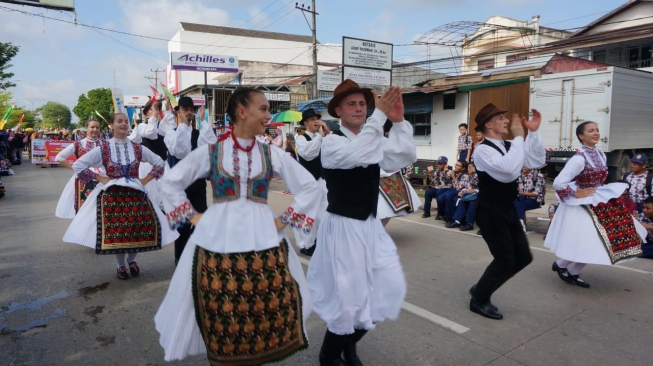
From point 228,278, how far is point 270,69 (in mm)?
43689

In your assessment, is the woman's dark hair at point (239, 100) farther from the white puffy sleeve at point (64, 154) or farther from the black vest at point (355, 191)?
the white puffy sleeve at point (64, 154)

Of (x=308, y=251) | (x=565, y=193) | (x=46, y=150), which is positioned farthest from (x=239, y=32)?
(x=565, y=193)

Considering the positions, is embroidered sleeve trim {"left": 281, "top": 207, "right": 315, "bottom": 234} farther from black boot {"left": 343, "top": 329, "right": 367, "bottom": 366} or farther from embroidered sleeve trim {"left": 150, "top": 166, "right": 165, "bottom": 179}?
embroidered sleeve trim {"left": 150, "top": 166, "right": 165, "bottom": 179}

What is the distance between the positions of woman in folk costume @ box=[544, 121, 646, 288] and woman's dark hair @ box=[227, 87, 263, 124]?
3.54 meters


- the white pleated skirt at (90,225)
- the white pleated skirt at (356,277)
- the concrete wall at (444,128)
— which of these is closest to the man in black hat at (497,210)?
the white pleated skirt at (356,277)

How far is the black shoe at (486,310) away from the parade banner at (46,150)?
2034 centimetres

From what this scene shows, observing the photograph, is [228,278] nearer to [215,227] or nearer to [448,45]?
[215,227]

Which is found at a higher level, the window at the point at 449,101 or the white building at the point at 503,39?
the white building at the point at 503,39

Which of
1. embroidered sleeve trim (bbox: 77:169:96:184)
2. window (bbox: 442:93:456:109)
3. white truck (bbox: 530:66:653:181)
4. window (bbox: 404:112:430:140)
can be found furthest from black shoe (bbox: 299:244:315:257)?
window (bbox: 404:112:430:140)

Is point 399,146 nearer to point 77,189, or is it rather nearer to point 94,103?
point 77,189

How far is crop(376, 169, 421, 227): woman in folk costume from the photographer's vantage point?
614 centimetres

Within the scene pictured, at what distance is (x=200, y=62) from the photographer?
28.2 metres

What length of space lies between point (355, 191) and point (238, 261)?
0.90 metres

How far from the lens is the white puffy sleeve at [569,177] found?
4672 millimetres
